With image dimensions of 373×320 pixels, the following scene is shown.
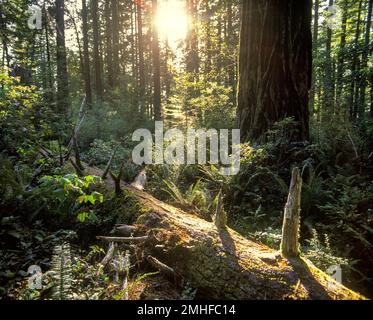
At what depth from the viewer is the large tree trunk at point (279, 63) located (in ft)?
19.0

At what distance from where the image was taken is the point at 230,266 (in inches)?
95.7

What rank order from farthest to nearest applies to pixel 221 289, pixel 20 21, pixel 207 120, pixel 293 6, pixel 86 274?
pixel 20 21, pixel 207 120, pixel 293 6, pixel 86 274, pixel 221 289

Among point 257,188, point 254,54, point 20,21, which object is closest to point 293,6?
point 254,54

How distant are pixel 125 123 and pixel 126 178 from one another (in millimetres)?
8426

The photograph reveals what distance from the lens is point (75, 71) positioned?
26422mm

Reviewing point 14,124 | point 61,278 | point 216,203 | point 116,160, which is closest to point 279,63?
point 216,203

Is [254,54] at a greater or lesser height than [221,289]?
greater

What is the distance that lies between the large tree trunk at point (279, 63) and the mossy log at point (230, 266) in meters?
3.52

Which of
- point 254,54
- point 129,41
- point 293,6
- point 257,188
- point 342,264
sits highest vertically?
point 129,41

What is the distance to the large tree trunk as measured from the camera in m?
5.79

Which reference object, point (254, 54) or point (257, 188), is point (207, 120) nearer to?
point (254, 54)

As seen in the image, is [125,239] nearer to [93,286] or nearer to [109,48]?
[93,286]

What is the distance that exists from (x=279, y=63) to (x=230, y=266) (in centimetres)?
481

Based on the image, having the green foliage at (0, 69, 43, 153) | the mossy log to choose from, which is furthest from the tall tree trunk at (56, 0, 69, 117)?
the mossy log
